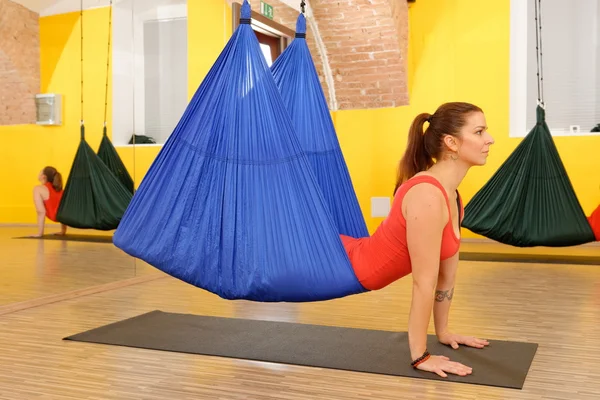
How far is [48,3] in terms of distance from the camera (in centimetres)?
305

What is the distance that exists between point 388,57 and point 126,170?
3012mm

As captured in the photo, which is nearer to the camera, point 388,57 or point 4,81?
point 4,81

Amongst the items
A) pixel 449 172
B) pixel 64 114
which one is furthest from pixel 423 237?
pixel 64 114

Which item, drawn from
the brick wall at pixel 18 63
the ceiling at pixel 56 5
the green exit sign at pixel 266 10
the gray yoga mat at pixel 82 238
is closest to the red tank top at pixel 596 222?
the green exit sign at pixel 266 10

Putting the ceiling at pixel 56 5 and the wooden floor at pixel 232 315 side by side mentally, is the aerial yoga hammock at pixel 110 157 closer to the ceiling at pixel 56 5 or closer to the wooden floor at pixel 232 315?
the ceiling at pixel 56 5

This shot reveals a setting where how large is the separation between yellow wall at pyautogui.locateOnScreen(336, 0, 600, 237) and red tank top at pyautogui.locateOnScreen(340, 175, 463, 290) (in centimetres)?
402

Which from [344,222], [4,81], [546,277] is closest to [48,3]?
[4,81]

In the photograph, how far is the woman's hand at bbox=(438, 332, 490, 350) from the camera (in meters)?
2.31

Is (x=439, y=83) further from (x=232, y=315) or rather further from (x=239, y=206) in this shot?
(x=239, y=206)

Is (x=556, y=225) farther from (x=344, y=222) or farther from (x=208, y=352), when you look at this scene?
(x=208, y=352)

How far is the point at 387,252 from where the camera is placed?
6.39ft

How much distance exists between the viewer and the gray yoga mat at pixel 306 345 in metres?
2.07

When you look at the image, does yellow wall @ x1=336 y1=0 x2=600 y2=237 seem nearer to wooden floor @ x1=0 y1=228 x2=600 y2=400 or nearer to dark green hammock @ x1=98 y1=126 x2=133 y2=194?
wooden floor @ x1=0 y1=228 x2=600 y2=400

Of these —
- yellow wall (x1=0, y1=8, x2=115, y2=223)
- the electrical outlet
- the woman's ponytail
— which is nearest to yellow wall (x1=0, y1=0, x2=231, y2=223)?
yellow wall (x1=0, y1=8, x2=115, y2=223)
